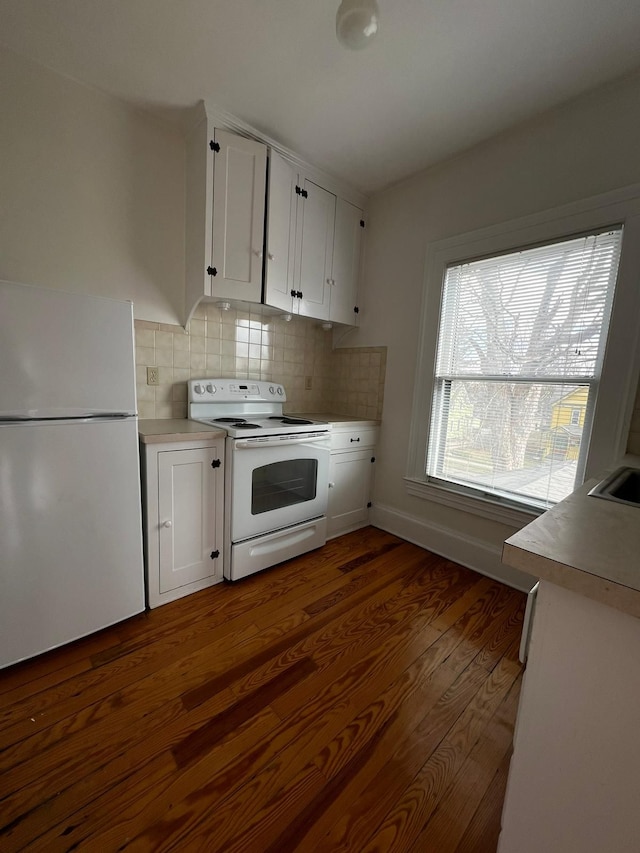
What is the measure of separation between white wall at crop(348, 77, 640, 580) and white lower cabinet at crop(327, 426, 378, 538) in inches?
4.5

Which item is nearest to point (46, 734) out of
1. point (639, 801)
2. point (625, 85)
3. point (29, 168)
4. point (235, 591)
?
point (235, 591)

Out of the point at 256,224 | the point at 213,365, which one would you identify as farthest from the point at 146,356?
the point at 256,224

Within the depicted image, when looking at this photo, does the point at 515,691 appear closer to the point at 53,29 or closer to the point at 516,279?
the point at 516,279

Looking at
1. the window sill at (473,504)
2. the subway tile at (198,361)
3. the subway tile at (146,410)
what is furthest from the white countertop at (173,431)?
the window sill at (473,504)

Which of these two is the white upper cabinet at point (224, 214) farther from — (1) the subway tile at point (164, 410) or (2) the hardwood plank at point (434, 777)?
(2) the hardwood plank at point (434, 777)

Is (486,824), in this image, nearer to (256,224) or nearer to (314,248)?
(256,224)

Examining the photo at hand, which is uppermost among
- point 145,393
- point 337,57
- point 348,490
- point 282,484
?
point 337,57

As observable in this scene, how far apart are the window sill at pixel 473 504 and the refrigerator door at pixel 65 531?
1.80 meters

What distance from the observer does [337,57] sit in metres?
1.50

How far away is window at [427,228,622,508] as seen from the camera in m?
1.71

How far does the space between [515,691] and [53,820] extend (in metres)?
1.54

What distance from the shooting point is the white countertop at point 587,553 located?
1.77 feet

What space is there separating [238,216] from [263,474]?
1.53 m

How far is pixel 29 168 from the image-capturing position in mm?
1619
